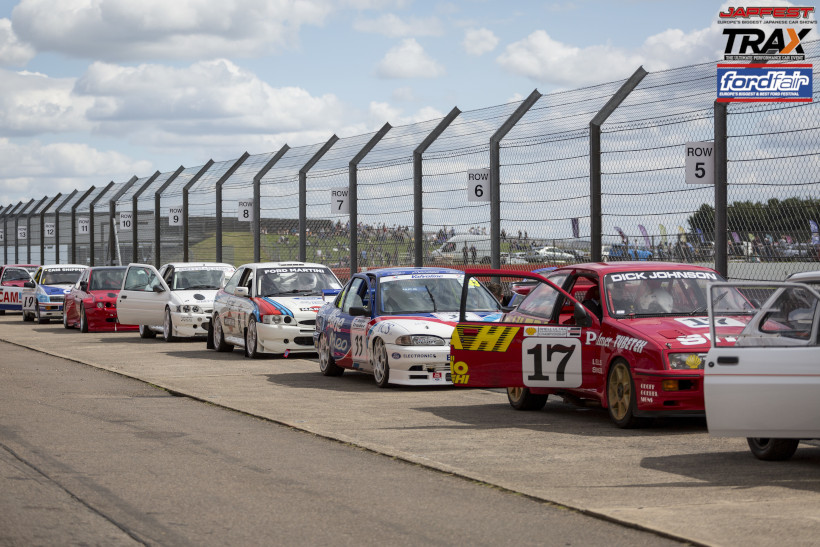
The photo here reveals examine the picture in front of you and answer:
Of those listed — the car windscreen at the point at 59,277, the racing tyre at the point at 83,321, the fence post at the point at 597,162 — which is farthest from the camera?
the car windscreen at the point at 59,277

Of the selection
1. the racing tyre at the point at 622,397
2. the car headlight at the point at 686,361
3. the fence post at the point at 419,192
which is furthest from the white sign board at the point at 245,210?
the car headlight at the point at 686,361

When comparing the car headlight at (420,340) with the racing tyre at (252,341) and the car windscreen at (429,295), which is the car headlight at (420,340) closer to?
the car windscreen at (429,295)

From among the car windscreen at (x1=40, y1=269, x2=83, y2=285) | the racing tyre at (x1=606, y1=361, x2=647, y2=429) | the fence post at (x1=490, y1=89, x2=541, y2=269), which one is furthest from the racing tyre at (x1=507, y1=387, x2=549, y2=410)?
the car windscreen at (x1=40, y1=269, x2=83, y2=285)

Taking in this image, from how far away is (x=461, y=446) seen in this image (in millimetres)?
10445

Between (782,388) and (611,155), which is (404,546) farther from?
(611,155)

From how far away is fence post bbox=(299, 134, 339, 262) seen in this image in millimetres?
26359

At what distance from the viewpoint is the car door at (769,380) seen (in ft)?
27.9

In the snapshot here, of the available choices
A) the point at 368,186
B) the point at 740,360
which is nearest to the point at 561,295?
the point at 740,360

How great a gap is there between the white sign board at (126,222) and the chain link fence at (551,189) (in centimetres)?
924

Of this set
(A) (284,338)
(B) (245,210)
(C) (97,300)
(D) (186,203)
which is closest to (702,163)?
(A) (284,338)

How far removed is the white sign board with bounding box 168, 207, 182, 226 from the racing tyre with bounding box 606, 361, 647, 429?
82.0 feet

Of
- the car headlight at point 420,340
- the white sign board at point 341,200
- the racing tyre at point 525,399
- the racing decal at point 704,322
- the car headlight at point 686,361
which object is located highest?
the white sign board at point 341,200

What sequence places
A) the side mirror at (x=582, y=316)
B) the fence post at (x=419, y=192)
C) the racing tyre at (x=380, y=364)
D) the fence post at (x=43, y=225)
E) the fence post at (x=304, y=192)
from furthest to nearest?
the fence post at (x=43, y=225) < the fence post at (x=304, y=192) < the fence post at (x=419, y=192) < the racing tyre at (x=380, y=364) < the side mirror at (x=582, y=316)

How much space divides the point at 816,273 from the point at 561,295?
10.4 feet
